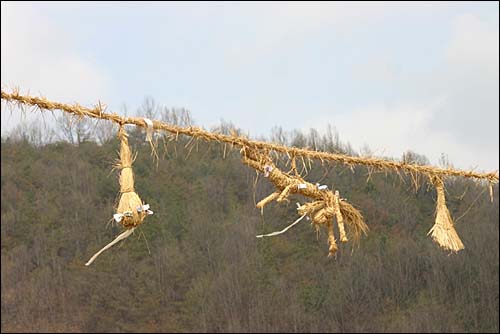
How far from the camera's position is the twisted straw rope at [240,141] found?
56.2 inches

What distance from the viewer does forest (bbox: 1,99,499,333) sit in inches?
614

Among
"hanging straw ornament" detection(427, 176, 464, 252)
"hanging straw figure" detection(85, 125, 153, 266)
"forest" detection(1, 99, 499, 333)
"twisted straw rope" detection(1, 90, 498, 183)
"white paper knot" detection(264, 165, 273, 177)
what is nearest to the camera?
"twisted straw rope" detection(1, 90, 498, 183)

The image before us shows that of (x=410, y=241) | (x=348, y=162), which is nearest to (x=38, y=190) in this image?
(x=410, y=241)

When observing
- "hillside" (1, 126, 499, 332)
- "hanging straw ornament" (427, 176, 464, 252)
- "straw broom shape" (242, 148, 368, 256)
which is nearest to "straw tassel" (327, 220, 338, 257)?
"straw broom shape" (242, 148, 368, 256)

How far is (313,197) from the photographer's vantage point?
74.8 inches

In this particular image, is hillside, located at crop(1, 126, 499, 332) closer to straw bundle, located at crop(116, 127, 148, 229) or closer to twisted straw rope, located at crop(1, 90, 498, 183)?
twisted straw rope, located at crop(1, 90, 498, 183)

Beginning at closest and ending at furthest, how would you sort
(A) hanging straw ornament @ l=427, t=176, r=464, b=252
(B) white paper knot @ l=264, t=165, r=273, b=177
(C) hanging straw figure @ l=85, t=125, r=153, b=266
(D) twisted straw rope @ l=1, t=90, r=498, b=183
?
1. (D) twisted straw rope @ l=1, t=90, r=498, b=183
2. (C) hanging straw figure @ l=85, t=125, r=153, b=266
3. (B) white paper knot @ l=264, t=165, r=273, b=177
4. (A) hanging straw ornament @ l=427, t=176, r=464, b=252

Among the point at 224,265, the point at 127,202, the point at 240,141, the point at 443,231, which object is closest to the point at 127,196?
the point at 127,202

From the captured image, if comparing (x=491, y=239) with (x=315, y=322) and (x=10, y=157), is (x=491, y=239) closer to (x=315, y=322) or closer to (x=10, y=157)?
(x=315, y=322)

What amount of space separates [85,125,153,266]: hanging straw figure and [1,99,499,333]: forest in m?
12.6

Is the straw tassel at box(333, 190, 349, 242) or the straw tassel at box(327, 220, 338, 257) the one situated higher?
the straw tassel at box(333, 190, 349, 242)

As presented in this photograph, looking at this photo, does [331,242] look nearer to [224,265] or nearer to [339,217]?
→ [339,217]

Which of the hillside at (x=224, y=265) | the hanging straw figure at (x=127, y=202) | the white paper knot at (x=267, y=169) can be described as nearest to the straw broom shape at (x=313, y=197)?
the white paper knot at (x=267, y=169)

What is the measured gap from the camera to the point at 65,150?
1900 centimetres
